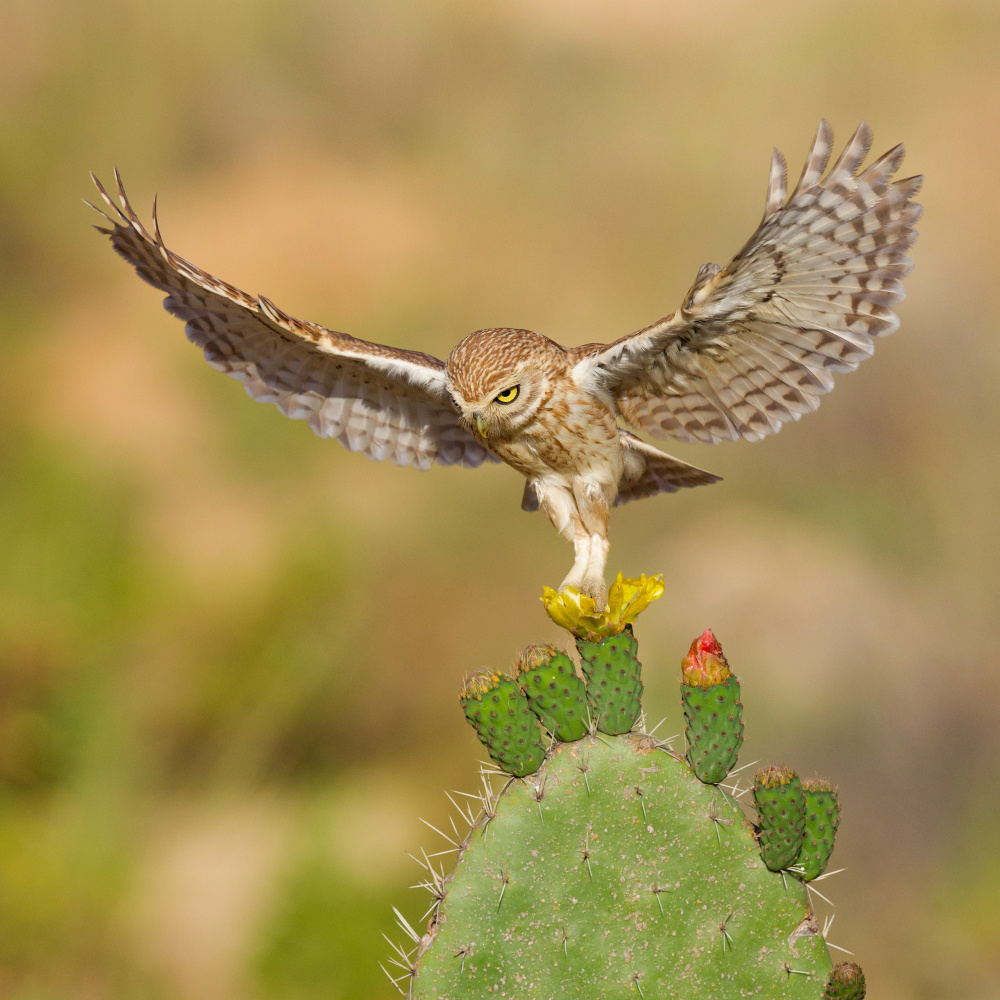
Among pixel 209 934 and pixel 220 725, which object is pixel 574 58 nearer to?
pixel 220 725

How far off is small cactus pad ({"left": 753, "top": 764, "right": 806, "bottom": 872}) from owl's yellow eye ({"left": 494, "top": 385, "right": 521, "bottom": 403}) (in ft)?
4.19

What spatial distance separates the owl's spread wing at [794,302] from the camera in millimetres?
2330

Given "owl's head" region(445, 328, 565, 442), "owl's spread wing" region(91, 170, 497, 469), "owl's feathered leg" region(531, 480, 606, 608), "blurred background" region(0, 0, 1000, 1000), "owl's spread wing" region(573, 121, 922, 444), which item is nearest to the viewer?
"owl's spread wing" region(573, 121, 922, 444)

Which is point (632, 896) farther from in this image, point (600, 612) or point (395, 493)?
point (395, 493)

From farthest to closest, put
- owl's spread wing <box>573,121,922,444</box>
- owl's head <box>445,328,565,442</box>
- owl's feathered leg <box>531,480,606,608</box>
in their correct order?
owl's feathered leg <box>531,480,606,608</box> < owl's head <box>445,328,565,442</box> < owl's spread wing <box>573,121,922,444</box>

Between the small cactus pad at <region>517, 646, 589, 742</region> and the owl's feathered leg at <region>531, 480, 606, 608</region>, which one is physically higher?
the owl's feathered leg at <region>531, 480, 606, 608</region>

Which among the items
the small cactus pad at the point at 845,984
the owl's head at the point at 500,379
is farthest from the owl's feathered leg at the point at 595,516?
the small cactus pad at the point at 845,984

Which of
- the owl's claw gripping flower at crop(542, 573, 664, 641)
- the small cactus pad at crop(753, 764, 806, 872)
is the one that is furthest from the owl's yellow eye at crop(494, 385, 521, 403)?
the small cactus pad at crop(753, 764, 806, 872)

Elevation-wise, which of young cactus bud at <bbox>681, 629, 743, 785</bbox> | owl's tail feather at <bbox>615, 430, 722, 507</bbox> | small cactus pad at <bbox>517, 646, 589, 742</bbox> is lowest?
small cactus pad at <bbox>517, 646, 589, 742</bbox>

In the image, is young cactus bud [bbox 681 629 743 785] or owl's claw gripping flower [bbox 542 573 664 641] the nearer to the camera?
young cactus bud [bbox 681 629 743 785]

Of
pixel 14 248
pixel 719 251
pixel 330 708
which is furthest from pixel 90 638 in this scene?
pixel 719 251

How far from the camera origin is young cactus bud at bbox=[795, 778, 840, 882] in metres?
2.08

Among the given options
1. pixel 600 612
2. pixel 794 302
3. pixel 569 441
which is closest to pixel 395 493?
pixel 569 441

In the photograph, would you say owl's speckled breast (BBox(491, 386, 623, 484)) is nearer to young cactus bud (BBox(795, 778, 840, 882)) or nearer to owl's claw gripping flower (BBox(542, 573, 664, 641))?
owl's claw gripping flower (BBox(542, 573, 664, 641))
